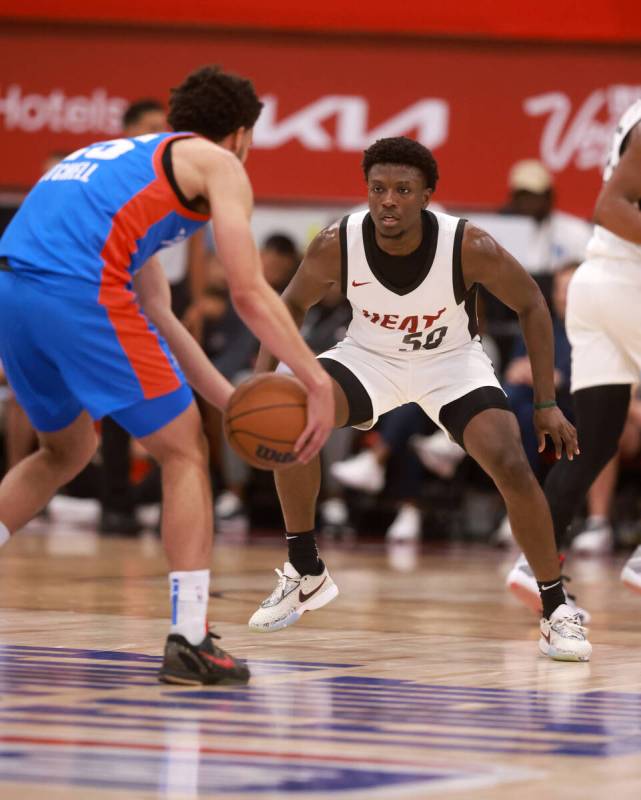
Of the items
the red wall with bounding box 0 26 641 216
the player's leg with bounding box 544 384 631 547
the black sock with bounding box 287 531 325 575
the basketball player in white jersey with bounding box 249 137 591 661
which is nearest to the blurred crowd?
the red wall with bounding box 0 26 641 216

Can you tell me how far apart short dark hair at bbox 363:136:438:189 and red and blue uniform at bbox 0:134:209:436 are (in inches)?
47.6

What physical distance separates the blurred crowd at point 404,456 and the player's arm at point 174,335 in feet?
16.2

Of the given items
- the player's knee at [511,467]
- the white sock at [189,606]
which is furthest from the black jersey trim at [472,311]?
the white sock at [189,606]

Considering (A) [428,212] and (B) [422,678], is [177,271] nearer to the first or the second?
(A) [428,212]

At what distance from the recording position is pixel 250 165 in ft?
38.6

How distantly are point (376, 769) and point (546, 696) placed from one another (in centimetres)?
118

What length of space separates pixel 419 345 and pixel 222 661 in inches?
65.3

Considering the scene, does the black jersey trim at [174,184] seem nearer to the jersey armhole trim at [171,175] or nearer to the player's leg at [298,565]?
the jersey armhole trim at [171,175]

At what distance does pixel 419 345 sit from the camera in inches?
216

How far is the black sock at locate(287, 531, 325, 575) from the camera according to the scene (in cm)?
563

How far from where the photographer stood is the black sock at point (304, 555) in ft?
18.5

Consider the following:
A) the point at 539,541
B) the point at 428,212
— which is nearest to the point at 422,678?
the point at 539,541

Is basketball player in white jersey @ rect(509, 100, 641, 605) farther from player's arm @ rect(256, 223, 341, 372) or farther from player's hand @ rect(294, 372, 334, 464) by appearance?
player's hand @ rect(294, 372, 334, 464)

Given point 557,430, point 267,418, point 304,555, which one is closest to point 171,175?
point 267,418
